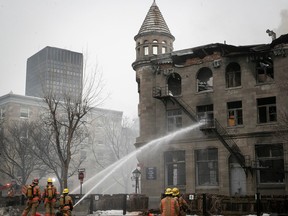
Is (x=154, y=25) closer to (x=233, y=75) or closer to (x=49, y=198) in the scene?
(x=233, y=75)

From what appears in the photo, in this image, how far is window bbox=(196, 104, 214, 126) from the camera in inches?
1427

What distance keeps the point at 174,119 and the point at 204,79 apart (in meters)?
4.41

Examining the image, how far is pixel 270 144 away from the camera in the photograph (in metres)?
33.1

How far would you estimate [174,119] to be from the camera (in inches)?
1512

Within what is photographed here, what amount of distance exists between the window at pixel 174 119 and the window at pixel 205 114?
186 centimetres

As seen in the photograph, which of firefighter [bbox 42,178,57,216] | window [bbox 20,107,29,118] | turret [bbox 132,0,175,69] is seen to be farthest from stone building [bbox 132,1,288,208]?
window [bbox 20,107,29,118]

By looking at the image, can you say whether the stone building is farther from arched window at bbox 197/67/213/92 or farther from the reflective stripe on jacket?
the reflective stripe on jacket

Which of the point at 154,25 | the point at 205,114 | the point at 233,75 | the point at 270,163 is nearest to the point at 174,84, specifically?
the point at 205,114

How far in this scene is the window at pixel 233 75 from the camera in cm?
3578

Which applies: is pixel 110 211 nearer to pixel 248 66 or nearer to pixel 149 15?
pixel 248 66

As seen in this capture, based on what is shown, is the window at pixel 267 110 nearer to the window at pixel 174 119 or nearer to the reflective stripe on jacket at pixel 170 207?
the window at pixel 174 119

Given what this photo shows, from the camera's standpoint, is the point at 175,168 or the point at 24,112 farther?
the point at 24,112

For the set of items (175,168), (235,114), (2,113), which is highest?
(2,113)

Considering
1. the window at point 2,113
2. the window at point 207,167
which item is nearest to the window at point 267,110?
the window at point 207,167
